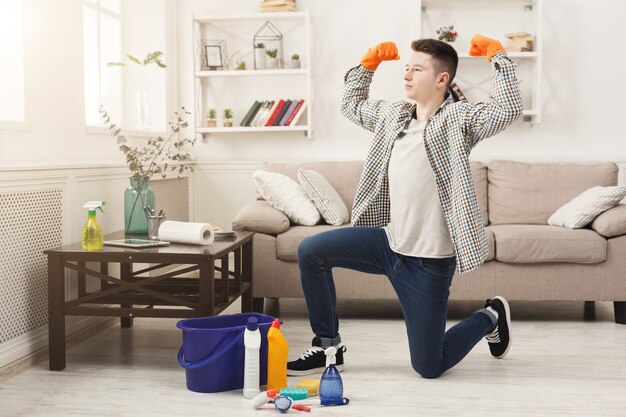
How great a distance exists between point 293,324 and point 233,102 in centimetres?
208

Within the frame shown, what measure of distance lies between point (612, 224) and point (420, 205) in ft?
5.18

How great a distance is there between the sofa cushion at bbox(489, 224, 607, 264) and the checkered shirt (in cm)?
122

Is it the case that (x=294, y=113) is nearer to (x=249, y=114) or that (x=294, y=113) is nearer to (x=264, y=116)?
(x=264, y=116)

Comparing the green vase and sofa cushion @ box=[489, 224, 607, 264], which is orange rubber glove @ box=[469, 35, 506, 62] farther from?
the green vase

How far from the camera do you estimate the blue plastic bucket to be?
2836mm

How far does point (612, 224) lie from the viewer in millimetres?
3998

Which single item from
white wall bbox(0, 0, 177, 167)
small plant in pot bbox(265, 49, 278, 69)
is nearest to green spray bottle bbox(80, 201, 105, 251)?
white wall bbox(0, 0, 177, 167)

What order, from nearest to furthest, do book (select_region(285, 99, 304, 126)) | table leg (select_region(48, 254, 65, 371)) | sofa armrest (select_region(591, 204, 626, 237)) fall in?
table leg (select_region(48, 254, 65, 371)), sofa armrest (select_region(591, 204, 626, 237)), book (select_region(285, 99, 304, 126))

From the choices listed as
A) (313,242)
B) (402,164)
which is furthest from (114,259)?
(402,164)

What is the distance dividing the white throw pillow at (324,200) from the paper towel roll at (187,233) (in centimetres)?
104

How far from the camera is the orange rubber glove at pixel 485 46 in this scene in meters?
2.79

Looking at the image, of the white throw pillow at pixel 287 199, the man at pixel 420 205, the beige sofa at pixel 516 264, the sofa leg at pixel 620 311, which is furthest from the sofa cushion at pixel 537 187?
the man at pixel 420 205

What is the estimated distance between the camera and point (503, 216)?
461 centimetres

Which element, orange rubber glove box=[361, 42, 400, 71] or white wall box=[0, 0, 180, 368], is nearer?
orange rubber glove box=[361, 42, 400, 71]
